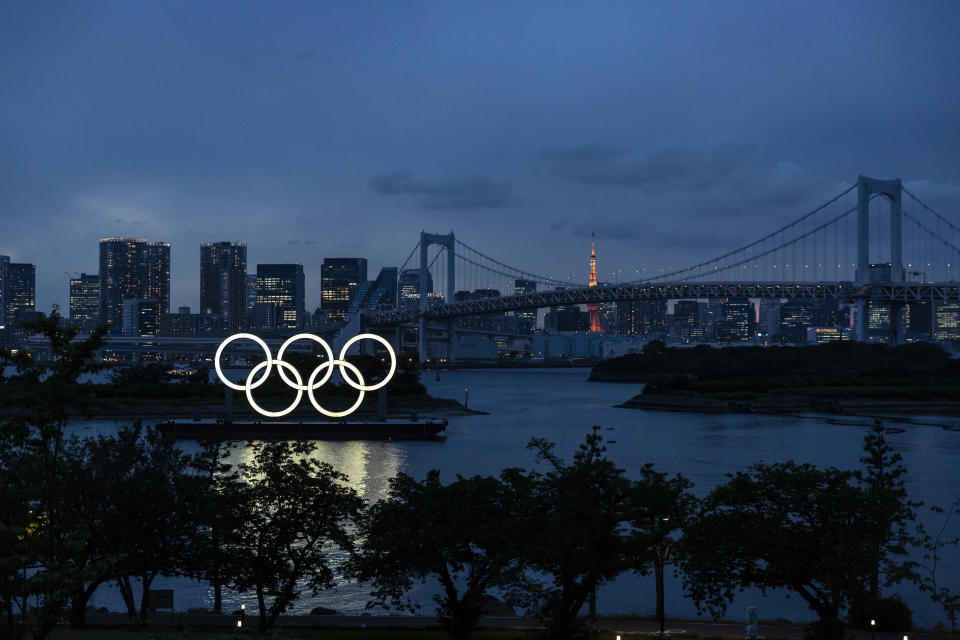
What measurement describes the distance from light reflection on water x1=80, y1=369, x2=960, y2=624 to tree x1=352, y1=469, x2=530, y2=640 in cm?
268

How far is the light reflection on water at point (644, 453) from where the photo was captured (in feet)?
37.8

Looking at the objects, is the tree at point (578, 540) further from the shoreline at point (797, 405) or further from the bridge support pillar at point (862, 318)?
the bridge support pillar at point (862, 318)

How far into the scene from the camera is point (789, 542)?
26.1 ft

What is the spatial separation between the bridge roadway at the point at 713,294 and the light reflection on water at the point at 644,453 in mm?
17038

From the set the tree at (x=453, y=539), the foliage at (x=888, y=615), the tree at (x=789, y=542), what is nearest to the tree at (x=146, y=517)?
the tree at (x=453, y=539)

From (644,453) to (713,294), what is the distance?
33.7 meters

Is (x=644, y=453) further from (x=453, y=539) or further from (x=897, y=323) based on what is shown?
(x=897, y=323)

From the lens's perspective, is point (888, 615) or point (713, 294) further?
point (713, 294)

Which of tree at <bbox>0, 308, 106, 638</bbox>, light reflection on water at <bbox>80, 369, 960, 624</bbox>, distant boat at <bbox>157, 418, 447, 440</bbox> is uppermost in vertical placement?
tree at <bbox>0, 308, 106, 638</bbox>

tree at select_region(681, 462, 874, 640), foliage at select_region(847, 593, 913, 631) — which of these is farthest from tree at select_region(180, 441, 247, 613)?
foliage at select_region(847, 593, 913, 631)

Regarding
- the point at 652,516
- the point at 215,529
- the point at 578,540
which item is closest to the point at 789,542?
the point at 652,516

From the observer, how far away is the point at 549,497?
349 inches

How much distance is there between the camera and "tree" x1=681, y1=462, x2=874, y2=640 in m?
7.74

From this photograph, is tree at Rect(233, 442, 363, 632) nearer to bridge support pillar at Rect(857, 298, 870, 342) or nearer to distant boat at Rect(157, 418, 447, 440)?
distant boat at Rect(157, 418, 447, 440)
